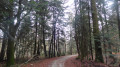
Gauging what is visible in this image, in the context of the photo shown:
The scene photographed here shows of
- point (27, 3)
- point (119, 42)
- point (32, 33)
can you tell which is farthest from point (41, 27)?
→ point (119, 42)

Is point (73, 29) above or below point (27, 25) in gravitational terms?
below

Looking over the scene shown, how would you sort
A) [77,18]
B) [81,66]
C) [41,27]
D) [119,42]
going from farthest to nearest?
[41,27], [77,18], [81,66], [119,42]

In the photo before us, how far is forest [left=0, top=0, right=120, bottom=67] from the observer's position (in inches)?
313

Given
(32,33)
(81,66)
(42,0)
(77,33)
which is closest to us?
(81,66)

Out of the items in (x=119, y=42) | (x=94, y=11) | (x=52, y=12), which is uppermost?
(x=52, y=12)

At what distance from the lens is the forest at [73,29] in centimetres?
795

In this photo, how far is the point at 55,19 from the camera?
20.6 m

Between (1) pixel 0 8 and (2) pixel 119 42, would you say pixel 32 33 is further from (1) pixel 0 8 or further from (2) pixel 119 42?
(2) pixel 119 42

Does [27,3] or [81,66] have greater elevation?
[27,3]

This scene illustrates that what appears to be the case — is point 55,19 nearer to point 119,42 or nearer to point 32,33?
point 32,33

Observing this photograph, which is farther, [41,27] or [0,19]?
[41,27]

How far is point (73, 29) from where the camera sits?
1627 cm

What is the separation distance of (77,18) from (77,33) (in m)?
2.25

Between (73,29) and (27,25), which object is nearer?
(27,25)
